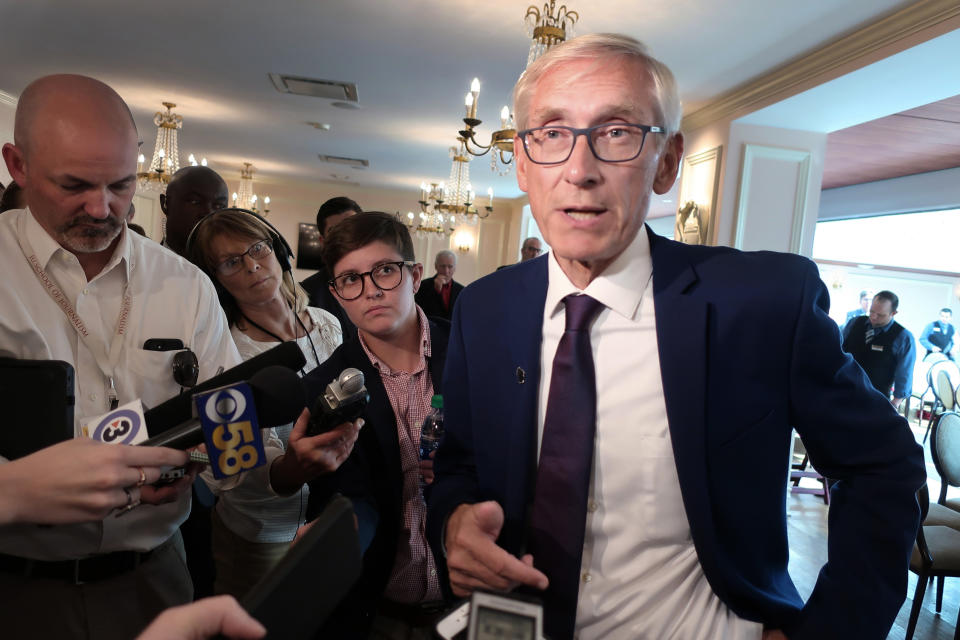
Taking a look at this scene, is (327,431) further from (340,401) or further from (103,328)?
(103,328)

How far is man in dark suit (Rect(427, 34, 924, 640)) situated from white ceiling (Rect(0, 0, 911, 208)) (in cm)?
350

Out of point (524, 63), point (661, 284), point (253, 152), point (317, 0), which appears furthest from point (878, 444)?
point (253, 152)

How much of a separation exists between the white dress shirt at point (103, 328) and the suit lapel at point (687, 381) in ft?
3.41

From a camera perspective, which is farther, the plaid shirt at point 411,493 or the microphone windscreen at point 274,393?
the plaid shirt at point 411,493

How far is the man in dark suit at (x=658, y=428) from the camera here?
0.94m

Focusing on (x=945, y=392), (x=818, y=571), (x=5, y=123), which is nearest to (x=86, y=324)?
(x=818, y=571)

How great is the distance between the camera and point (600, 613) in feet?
3.32

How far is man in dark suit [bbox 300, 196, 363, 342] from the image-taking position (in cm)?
270

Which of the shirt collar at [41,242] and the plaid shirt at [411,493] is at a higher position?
the shirt collar at [41,242]

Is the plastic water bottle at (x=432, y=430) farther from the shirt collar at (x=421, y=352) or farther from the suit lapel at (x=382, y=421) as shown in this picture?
the shirt collar at (x=421, y=352)

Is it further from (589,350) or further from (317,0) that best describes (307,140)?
(589,350)

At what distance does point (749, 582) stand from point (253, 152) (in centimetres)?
1154

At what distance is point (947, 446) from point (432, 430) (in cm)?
348

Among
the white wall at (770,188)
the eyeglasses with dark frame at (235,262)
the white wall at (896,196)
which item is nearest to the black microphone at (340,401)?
the eyeglasses with dark frame at (235,262)
